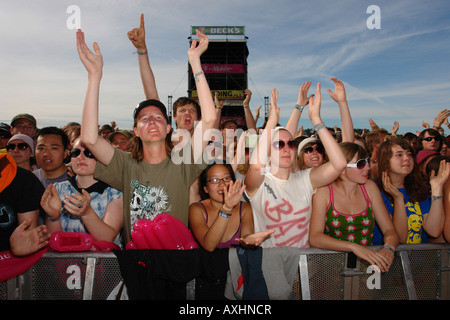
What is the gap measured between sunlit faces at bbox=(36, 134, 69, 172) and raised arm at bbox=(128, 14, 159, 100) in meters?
1.20

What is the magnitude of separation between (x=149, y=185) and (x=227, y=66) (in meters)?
36.9

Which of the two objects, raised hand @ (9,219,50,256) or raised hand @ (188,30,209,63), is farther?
raised hand @ (188,30,209,63)

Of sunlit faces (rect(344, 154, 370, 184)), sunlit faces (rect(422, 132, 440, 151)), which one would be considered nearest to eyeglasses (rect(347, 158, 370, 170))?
sunlit faces (rect(344, 154, 370, 184))

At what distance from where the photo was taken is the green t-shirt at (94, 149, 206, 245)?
264 cm

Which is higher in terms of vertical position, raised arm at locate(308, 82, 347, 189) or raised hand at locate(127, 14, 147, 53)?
raised hand at locate(127, 14, 147, 53)

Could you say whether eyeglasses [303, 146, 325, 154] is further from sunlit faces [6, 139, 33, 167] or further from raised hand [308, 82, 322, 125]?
sunlit faces [6, 139, 33, 167]

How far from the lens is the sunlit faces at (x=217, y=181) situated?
2779mm

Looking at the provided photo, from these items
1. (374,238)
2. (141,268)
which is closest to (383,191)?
(374,238)

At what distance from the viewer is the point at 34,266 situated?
7.62 feet

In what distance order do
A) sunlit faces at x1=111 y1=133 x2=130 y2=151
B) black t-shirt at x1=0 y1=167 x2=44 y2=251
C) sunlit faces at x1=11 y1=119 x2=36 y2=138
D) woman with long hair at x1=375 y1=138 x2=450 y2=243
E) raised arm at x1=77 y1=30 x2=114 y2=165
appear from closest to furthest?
black t-shirt at x1=0 y1=167 x2=44 y2=251 → raised arm at x1=77 y1=30 x2=114 y2=165 → woman with long hair at x1=375 y1=138 x2=450 y2=243 → sunlit faces at x1=111 y1=133 x2=130 y2=151 → sunlit faces at x1=11 y1=119 x2=36 y2=138

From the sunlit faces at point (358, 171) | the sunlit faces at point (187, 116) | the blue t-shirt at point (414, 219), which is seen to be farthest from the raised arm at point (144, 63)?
the blue t-shirt at point (414, 219)

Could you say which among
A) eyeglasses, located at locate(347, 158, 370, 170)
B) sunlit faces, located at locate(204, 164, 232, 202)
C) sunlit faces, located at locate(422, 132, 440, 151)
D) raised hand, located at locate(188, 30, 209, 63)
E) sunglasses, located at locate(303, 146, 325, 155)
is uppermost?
raised hand, located at locate(188, 30, 209, 63)

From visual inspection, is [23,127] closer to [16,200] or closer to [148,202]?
[16,200]
